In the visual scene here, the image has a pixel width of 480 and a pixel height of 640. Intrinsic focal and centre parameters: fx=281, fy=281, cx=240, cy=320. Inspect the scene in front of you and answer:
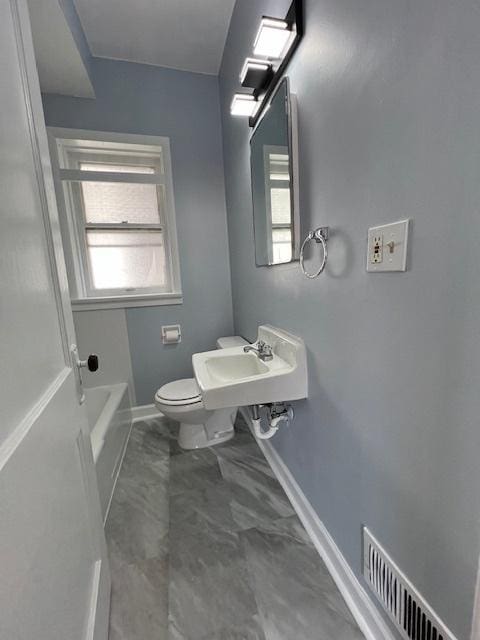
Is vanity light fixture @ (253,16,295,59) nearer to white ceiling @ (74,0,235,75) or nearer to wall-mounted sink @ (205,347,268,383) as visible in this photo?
white ceiling @ (74,0,235,75)

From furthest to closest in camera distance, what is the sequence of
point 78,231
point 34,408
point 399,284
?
1. point 78,231
2. point 399,284
3. point 34,408

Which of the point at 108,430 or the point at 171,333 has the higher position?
the point at 171,333

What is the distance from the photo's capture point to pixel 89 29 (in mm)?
1812

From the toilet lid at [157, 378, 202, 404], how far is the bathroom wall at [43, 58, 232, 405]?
459mm

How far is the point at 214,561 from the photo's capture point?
1234 millimetres

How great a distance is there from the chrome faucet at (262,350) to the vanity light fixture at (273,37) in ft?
4.17

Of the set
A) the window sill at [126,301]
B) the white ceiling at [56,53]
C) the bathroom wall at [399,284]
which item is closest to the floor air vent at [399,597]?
the bathroom wall at [399,284]

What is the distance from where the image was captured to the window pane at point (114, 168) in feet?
7.41

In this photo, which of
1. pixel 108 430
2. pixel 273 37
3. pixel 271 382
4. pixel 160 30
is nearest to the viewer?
pixel 273 37

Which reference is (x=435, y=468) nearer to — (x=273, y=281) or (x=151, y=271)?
(x=273, y=281)

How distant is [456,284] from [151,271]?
2.29 m

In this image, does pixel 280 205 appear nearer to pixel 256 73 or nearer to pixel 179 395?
pixel 256 73

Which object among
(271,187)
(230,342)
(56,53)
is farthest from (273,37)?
(230,342)

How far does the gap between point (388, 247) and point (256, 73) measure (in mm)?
1125
